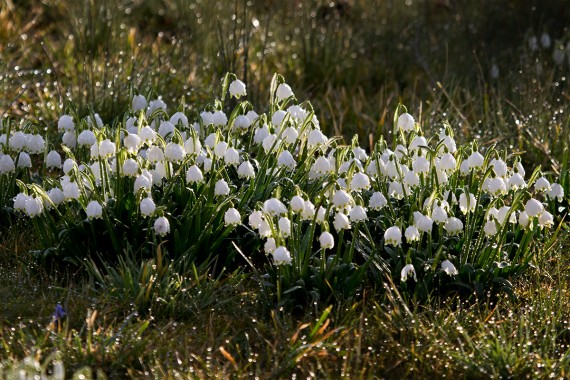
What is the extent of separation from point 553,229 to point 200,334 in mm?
1790

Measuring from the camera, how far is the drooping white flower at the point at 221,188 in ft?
11.1

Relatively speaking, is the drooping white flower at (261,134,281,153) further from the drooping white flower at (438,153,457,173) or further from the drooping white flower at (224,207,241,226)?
the drooping white flower at (438,153,457,173)

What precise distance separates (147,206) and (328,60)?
10.3 ft

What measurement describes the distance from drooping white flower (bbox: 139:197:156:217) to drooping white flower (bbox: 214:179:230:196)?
0.26m

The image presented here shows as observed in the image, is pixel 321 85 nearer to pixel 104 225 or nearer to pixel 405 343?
pixel 104 225

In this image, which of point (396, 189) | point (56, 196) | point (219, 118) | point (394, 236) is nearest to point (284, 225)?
point (394, 236)

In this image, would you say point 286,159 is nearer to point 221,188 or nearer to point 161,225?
point 221,188

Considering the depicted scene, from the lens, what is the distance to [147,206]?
3.26m

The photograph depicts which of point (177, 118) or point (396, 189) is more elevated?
point (177, 118)

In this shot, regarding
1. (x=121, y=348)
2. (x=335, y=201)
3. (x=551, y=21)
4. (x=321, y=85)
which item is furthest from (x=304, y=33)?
(x=121, y=348)

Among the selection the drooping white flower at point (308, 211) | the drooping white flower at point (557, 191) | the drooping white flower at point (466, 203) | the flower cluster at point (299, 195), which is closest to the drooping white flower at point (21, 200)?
the flower cluster at point (299, 195)

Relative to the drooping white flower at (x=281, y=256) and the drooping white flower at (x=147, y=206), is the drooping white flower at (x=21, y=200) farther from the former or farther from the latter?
the drooping white flower at (x=281, y=256)

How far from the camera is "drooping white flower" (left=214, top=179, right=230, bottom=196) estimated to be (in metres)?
3.37

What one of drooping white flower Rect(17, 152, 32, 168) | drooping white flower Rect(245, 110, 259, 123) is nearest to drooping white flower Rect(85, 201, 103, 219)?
drooping white flower Rect(17, 152, 32, 168)
